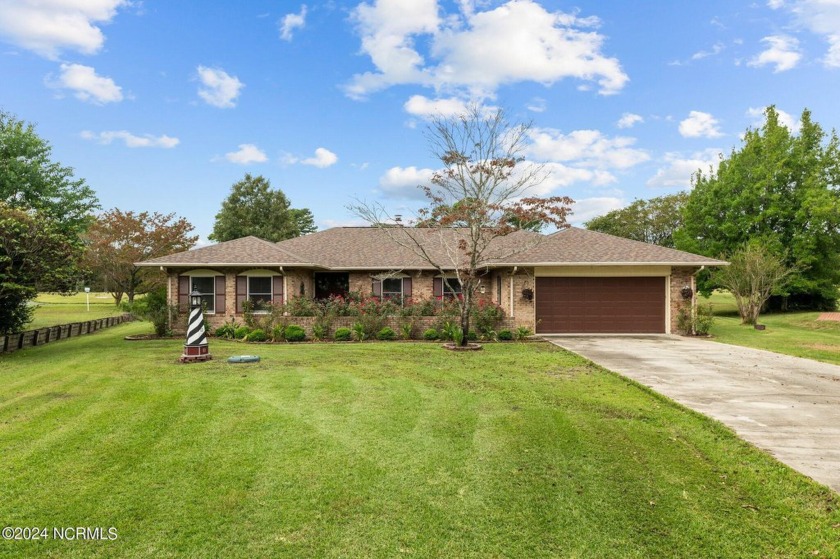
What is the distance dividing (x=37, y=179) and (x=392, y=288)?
18150 mm

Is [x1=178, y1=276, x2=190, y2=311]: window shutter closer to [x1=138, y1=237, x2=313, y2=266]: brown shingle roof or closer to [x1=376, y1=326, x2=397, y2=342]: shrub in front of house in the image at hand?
[x1=138, y1=237, x2=313, y2=266]: brown shingle roof

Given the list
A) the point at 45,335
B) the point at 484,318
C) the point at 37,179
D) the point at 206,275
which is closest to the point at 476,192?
the point at 484,318

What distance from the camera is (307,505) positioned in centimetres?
382

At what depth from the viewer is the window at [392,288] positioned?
724 inches

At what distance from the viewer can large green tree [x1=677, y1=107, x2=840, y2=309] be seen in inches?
1028

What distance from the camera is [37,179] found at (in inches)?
864

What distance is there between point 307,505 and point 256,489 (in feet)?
1.88

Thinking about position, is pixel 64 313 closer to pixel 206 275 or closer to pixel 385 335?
pixel 206 275

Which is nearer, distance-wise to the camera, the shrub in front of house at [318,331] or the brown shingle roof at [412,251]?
the shrub in front of house at [318,331]

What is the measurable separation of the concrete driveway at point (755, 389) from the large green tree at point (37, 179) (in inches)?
907

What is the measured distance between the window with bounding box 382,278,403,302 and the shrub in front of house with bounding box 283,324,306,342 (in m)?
4.39

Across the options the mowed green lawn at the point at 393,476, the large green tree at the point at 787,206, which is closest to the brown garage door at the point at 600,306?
the mowed green lawn at the point at 393,476

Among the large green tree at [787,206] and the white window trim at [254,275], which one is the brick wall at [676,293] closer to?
the large green tree at [787,206]

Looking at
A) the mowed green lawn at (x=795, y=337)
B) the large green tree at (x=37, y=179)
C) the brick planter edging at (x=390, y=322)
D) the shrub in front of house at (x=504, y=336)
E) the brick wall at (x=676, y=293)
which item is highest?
the large green tree at (x=37, y=179)
